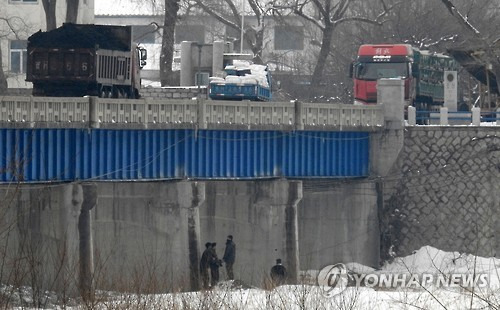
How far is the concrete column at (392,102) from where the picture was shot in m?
50.5

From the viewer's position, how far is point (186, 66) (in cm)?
6262

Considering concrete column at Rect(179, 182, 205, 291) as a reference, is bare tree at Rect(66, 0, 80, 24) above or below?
above

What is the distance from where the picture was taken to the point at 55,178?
42.1 metres

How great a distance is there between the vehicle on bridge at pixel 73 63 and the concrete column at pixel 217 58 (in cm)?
1120

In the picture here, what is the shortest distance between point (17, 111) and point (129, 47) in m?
→ 10.1

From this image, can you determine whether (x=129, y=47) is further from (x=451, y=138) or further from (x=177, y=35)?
(x=177, y=35)

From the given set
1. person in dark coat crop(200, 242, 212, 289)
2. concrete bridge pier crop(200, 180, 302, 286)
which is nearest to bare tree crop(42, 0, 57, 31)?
concrete bridge pier crop(200, 180, 302, 286)

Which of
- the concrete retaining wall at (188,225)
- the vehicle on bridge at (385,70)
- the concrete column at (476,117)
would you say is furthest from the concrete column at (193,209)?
the vehicle on bridge at (385,70)

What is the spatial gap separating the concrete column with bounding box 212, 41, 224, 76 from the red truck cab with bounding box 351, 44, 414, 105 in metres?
5.95

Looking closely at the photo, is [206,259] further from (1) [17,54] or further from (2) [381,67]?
(1) [17,54]

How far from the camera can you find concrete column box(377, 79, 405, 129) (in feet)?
166

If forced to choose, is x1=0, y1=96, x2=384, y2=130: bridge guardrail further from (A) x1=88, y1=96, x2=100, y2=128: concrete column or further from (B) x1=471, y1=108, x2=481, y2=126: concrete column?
Result: (B) x1=471, y1=108, x2=481, y2=126: concrete column

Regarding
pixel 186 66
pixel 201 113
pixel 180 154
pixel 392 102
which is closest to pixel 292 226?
pixel 180 154

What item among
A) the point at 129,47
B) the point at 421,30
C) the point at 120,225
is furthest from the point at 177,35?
the point at 120,225
